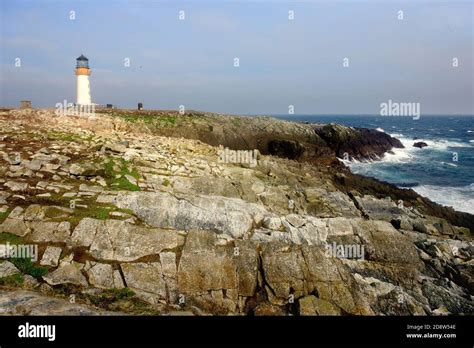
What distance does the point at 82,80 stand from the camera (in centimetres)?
3334

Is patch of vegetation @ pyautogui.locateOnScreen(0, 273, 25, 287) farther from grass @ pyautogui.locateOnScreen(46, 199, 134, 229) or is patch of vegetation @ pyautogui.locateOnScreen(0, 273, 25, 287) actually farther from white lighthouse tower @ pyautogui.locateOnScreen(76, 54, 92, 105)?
white lighthouse tower @ pyautogui.locateOnScreen(76, 54, 92, 105)

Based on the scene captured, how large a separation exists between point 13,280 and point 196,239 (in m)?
5.48

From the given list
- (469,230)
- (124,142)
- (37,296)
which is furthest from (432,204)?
(37,296)

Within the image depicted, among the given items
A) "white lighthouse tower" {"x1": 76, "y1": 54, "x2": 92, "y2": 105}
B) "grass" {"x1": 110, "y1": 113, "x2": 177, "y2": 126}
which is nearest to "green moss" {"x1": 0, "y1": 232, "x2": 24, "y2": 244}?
"grass" {"x1": 110, "y1": 113, "x2": 177, "y2": 126}

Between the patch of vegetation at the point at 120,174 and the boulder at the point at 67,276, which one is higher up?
the patch of vegetation at the point at 120,174

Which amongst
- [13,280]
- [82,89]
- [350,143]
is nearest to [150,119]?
[82,89]

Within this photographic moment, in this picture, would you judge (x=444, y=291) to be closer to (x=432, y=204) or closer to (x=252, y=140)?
(x=432, y=204)

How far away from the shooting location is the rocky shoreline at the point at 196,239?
10.6 meters

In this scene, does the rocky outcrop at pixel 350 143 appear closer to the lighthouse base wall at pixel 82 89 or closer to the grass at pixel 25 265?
the lighthouse base wall at pixel 82 89

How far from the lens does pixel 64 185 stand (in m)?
14.2

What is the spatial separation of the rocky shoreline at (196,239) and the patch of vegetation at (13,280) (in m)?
0.03
